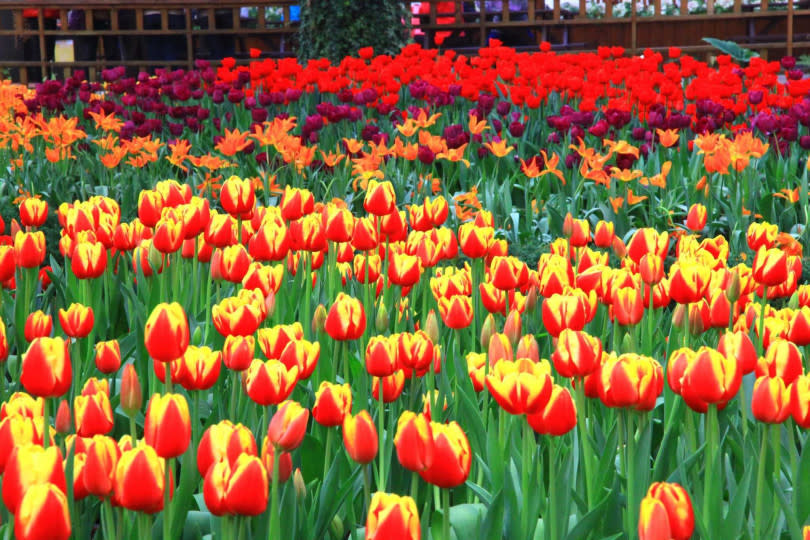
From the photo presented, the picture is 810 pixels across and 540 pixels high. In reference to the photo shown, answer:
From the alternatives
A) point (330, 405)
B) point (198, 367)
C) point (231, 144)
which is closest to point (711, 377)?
point (330, 405)

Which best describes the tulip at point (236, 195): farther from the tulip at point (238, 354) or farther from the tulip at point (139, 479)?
the tulip at point (139, 479)

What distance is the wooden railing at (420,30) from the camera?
14102mm

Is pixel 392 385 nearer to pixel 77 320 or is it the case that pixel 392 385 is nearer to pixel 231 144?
pixel 77 320

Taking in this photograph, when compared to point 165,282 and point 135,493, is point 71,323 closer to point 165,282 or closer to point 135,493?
point 165,282

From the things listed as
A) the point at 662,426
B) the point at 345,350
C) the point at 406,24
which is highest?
the point at 406,24

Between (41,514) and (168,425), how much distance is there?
0.23 meters

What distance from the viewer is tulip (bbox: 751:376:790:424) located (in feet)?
4.57

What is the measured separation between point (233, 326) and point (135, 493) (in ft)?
2.22

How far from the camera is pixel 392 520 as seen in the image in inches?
40.6

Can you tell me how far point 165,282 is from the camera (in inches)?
102

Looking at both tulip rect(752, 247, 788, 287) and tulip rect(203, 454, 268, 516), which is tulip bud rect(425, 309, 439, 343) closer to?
tulip rect(752, 247, 788, 287)

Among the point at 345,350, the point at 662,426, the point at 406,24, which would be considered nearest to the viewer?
the point at 345,350

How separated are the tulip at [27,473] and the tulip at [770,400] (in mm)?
892

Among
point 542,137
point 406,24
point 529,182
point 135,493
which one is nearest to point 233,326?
point 135,493
